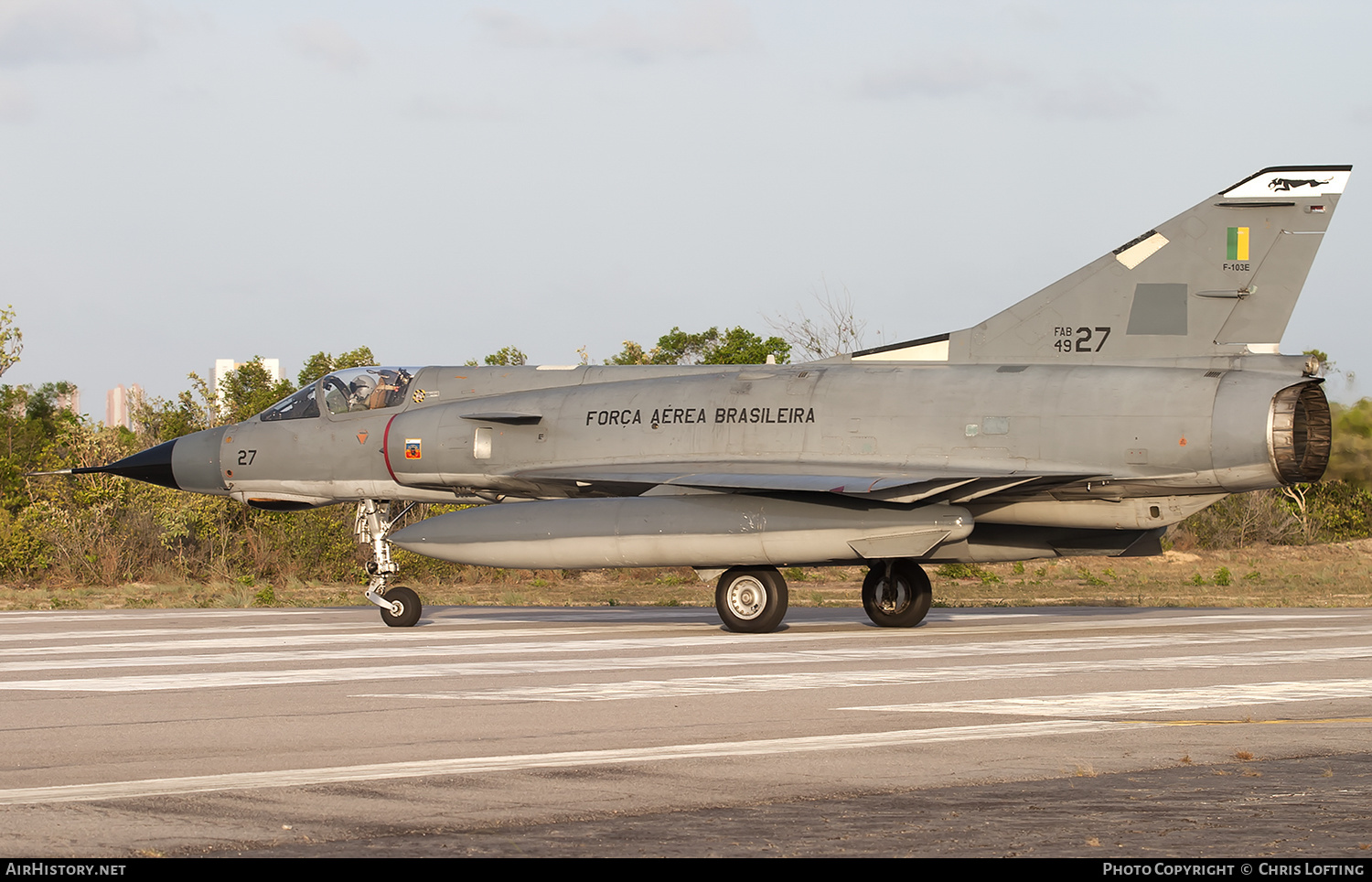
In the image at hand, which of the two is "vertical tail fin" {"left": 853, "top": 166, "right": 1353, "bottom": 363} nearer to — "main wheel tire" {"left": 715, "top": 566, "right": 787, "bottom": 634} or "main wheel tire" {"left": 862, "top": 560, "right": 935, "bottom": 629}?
"main wheel tire" {"left": 862, "top": 560, "right": 935, "bottom": 629}

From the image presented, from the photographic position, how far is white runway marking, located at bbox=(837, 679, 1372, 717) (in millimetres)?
9398

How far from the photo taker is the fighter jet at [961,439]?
15.4 metres

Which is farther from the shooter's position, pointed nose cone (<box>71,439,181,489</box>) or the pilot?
pointed nose cone (<box>71,439,181,489</box>)

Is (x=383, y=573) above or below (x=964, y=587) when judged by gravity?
above

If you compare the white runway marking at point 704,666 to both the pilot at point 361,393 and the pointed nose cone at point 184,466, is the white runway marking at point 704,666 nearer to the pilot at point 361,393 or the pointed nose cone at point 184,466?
the pilot at point 361,393

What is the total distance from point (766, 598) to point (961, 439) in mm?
2849

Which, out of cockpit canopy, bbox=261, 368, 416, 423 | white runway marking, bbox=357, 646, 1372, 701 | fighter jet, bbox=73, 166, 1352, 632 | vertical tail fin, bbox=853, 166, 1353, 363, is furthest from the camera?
cockpit canopy, bbox=261, 368, 416, 423

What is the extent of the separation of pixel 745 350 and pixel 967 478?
27253 mm

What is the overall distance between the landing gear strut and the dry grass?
5529 mm

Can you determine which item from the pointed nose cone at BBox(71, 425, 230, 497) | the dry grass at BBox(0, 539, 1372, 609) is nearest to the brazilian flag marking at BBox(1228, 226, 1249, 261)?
the dry grass at BBox(0, 539, 1372, 609)

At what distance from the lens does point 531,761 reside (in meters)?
7.50

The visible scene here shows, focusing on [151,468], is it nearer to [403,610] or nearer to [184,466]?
[184,466]

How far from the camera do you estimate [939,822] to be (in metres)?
5.79

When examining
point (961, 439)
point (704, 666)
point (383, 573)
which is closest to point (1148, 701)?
point (704, 666)
